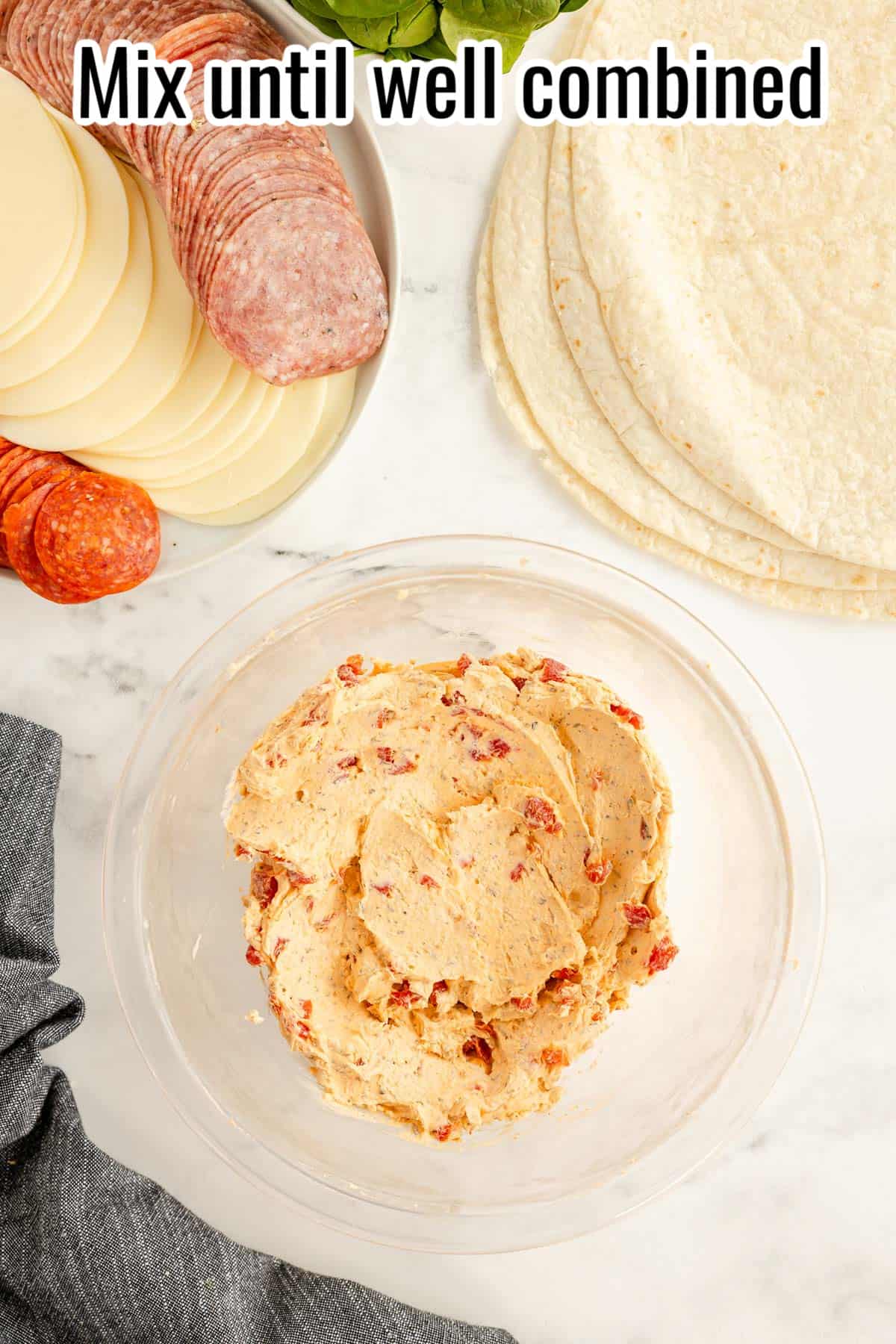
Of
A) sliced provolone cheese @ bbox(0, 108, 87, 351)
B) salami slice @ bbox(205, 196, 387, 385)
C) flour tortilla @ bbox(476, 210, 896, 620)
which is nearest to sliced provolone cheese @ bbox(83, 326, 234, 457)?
salami slice @ bbox(205, 196, 387, 385)

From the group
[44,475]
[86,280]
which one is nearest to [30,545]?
[44,475]

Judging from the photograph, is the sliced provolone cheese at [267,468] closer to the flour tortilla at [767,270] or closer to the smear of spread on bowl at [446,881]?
the smear of spread on bowl at [446,881]

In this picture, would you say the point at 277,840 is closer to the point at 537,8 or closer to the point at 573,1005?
the point at 573,1005

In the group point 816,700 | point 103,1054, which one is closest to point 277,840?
point 103,1054

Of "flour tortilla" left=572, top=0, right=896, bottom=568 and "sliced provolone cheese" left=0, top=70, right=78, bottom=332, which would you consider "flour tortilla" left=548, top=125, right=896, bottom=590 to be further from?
"sliced provolone cheese" left=0, top=70, right=78, bottom=332

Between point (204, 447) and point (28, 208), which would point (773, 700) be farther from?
point (28, 208)

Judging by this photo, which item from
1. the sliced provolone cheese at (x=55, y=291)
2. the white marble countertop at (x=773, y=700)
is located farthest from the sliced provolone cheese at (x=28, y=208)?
the white marble countertop at (x=773, y=700)
